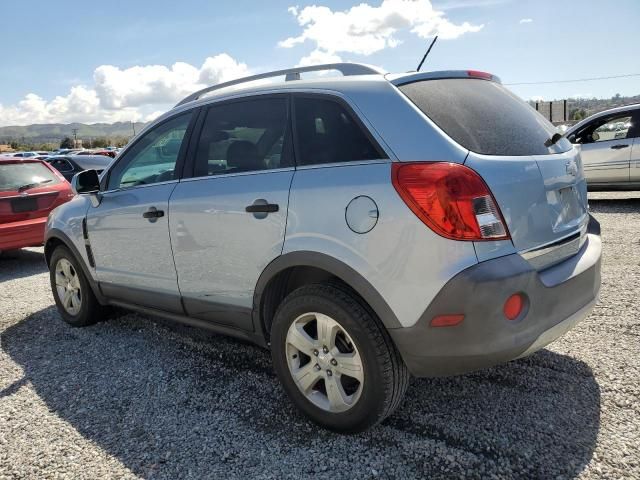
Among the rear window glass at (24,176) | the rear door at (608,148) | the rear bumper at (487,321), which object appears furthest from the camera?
the rear door at (608,148)

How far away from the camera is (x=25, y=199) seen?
7.13 metres

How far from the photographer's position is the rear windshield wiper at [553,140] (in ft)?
9.11

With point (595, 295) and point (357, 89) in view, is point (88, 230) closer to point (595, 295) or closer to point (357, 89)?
point (357, 89)

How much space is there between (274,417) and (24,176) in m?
6.18

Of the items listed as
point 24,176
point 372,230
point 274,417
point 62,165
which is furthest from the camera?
point 62,165

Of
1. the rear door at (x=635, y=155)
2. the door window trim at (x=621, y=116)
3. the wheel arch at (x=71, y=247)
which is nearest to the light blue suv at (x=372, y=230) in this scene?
the wheel arch at (x=71, y=247)

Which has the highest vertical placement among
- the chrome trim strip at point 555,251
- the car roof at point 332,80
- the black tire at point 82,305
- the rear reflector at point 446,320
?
the car roof at point 332,80

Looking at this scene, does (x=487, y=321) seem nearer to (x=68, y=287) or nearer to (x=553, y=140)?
(x=553, y=140)

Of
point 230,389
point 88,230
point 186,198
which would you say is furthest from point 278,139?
point 88,230

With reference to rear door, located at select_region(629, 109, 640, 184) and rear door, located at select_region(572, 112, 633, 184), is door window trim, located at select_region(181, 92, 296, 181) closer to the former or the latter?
rear door, located at select_region(572, 112, 633, 184)

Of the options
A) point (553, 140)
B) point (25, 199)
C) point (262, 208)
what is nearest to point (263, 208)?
point (262, 208)

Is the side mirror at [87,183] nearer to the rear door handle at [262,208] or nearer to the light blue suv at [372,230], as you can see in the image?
the light blue suv at [372,230]

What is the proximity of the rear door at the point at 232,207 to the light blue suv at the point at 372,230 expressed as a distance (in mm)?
11

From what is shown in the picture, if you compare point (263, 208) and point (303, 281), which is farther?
point (303, 281)
